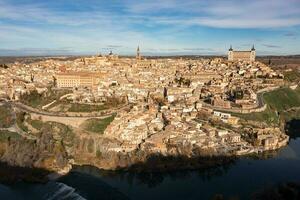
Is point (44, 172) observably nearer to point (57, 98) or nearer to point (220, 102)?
point (57, 98)

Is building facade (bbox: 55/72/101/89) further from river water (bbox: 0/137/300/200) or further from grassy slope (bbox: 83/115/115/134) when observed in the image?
river water (bbox: 0/137/300/200)

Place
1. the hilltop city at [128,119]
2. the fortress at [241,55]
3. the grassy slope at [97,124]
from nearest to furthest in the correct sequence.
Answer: the hilltop city at [128,119] < the grassy slope at [97,124] < the fortress at [241,55]

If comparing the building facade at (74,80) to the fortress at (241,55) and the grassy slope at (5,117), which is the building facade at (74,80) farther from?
the fortress at (241,55)

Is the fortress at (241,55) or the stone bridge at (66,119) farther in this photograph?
the fortress at (241,55)

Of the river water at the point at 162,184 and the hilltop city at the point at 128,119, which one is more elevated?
the hilltop city at the point at 128,119

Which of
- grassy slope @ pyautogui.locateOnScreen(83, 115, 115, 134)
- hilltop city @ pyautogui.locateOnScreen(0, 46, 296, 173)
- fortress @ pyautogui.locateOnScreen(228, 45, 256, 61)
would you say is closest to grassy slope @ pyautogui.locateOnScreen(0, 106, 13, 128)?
hilltop city @ pyautogui.locateOnScreen(0, 46, 296, 173)

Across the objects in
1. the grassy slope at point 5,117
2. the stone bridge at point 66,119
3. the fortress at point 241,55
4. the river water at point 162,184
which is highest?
the fortress at point 241,55

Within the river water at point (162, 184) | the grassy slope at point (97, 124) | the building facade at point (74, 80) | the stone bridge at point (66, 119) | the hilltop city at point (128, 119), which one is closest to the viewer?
the river water at point (162, 184)

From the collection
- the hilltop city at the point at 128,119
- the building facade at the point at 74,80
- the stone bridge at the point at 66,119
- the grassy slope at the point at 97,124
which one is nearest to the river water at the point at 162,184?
the hilltop city at the point at 128,119
